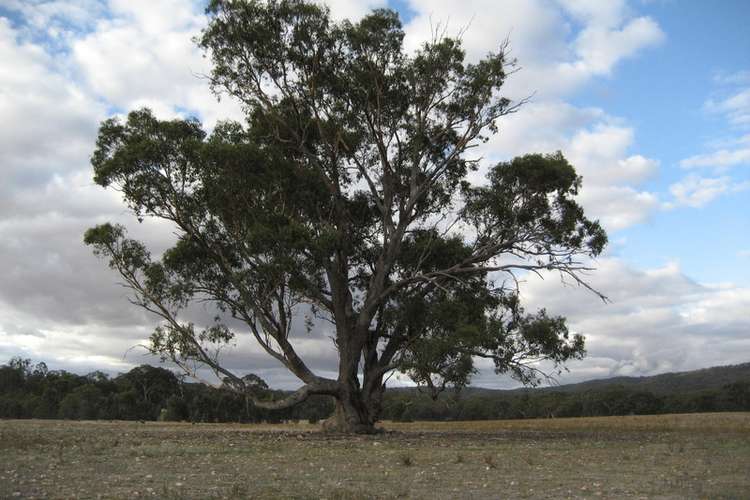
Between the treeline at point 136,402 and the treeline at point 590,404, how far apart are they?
546 inches

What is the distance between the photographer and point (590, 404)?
7581 centimetres

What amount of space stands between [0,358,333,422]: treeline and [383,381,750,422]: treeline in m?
13.9

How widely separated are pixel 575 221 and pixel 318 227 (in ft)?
37.8

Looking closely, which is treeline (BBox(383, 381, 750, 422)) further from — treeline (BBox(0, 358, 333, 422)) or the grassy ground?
the grassy ground

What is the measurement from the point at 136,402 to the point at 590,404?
49431 millimetres

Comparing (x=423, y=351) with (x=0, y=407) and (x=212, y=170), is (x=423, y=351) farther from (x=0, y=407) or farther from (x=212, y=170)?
(x=0, y=407)

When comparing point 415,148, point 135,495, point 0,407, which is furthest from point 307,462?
point 0,407

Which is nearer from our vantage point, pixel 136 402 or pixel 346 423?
pixel 346 423

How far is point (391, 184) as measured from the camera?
3073 centimetres

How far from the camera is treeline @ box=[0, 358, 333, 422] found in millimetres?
68812

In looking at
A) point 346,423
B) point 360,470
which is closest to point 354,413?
point 346,423

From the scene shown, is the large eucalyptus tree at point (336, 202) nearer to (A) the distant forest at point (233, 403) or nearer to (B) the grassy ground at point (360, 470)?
(B) the grassy ground at point (360, 470)

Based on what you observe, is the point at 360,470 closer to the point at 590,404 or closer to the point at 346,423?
the point at 346,423

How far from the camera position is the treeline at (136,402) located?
226 ft
